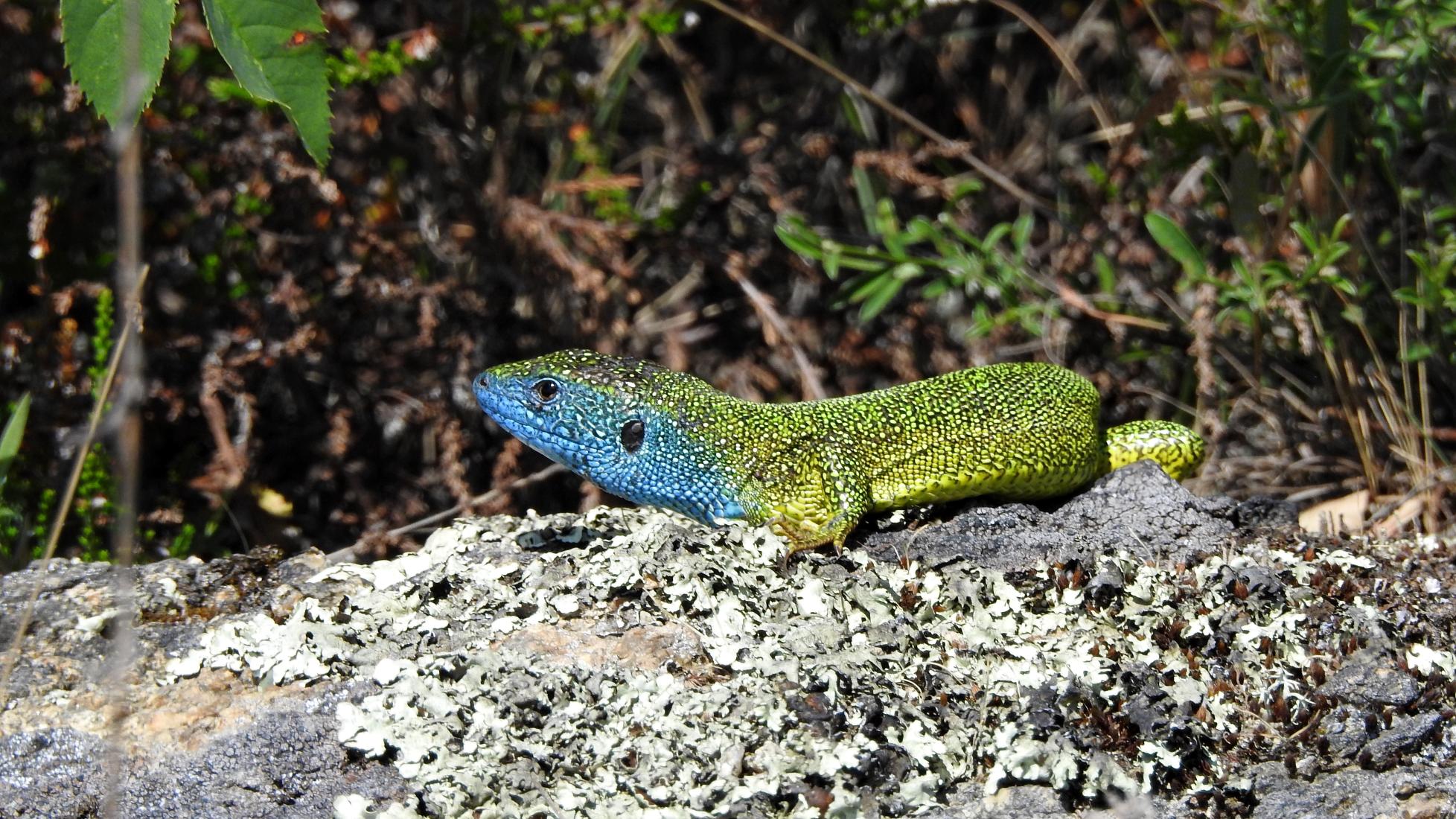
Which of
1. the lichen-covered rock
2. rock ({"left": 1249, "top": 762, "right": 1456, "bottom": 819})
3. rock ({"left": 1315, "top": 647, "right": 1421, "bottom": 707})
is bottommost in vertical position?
rock ({"left": 1249, "top": 762, "right": 1456, "bottom": 819})

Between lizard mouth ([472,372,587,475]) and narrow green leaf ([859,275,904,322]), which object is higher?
lizard mouth ([472,372,587,475])

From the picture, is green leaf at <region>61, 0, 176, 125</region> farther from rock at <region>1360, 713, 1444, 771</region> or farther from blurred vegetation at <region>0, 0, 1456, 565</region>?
rock at <region>1360, 713, 1444, 771</region>

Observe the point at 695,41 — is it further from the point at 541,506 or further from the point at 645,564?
the point at 645,564

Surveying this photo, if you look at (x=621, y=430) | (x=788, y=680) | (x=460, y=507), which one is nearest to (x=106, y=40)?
(x=621, y=430)

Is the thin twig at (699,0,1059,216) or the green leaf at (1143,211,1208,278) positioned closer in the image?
the green leaf at (1143,211,1208,278)

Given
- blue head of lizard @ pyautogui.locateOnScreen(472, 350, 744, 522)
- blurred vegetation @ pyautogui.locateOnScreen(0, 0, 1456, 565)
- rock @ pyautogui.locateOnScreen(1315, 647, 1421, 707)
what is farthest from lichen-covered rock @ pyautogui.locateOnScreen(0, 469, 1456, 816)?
blurred vegetation @ pyautogui.locateOnScreen(0, 0, 1456, 565)

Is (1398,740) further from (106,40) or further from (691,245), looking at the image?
(691,245)

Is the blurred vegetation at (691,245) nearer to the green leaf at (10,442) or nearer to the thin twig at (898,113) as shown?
the thin twig at (898,113)

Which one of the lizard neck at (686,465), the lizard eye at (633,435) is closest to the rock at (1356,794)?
the lizard neck at (686,465)
